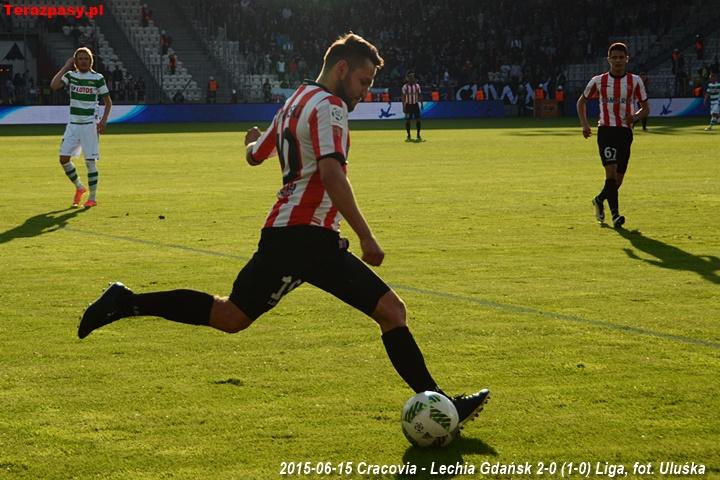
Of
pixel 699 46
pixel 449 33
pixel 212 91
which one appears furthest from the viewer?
pixel 449 33

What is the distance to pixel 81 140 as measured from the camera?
57.1 ft

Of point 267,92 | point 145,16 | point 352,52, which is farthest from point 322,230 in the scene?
point 145,16

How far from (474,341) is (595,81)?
804 cm

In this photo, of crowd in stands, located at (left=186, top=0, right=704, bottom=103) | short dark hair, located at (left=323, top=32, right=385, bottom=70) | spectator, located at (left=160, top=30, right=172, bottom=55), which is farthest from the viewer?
crowd in stands, located at (left=186, top=0, right=704, bottom=103)

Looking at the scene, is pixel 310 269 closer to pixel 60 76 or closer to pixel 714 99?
pixel 60 76

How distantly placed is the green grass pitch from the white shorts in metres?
0.81

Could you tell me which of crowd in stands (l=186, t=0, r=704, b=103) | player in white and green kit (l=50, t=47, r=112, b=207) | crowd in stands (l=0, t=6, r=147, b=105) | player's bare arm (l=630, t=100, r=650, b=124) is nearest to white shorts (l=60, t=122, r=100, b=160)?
player in white and green kit (l=50, t=47, r=112, b=207)

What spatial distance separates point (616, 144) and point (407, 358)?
9727 mm

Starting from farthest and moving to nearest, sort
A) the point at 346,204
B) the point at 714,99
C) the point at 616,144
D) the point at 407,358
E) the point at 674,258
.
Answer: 1. the point at 714,99
2. the point at 616,144
3. the point at 674,258
4. the point at 407,358
5. the point at 346,204

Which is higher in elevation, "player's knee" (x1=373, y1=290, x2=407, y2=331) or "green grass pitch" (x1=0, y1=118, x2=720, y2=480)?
"player's knee" (x1=373, y1=290, x2=407, y2=331)

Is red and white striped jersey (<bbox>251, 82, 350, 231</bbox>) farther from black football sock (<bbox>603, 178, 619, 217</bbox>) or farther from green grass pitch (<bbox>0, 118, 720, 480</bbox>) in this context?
black football sock (<bbox>603, 178, 619, 217</bbox>)

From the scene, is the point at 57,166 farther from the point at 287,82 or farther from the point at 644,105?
the point at 287,82

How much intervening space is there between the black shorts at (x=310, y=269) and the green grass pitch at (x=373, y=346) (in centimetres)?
68

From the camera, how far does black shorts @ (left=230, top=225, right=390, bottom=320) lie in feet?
18.5
